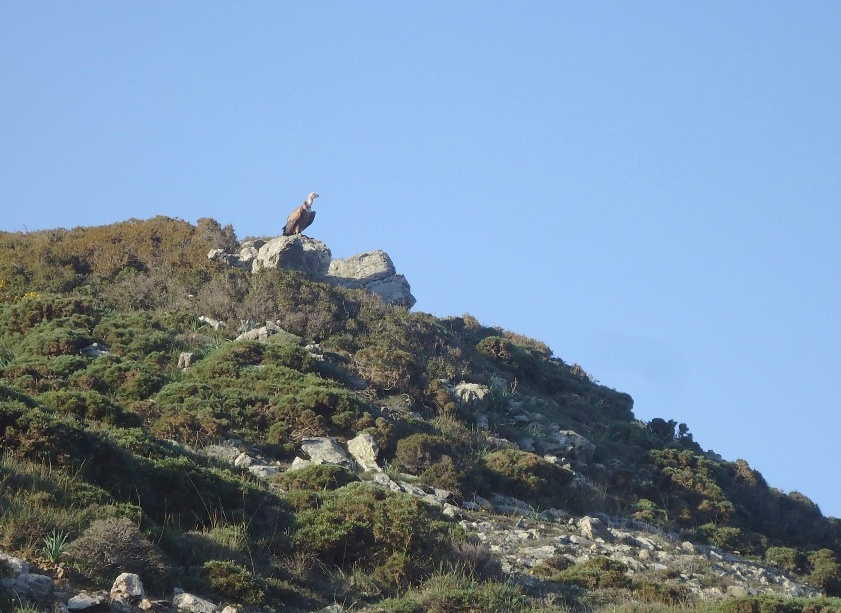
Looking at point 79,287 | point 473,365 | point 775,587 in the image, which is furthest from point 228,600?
point 79,287

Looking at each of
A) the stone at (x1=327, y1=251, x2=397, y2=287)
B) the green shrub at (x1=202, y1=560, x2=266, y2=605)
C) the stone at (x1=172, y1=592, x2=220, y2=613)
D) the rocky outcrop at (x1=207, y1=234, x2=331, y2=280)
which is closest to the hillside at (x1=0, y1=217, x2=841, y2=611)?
the green shrub at (x1=202, y1=560, x2=266, y2=605)

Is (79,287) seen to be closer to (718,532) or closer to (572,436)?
(572,436)

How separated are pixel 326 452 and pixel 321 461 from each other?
36cm

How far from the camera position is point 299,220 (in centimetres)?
2736

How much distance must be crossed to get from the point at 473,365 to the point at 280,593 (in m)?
14.4

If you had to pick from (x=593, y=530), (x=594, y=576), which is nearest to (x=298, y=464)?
(x=593, y=530)

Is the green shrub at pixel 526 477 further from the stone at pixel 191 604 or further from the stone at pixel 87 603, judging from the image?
the stone at pixel 87 603

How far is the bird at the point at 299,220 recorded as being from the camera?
27359 millimetres

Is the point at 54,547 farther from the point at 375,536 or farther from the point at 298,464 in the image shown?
the point at 298,464

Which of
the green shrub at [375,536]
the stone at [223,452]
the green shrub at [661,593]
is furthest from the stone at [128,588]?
the stone at [223,452]

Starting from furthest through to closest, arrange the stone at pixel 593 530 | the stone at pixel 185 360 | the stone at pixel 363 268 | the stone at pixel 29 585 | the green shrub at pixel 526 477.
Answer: the stone at pixel 363 268
the stone at pixel 185 360
the green shrub at pixel 526 477
the stone at pixel 593 530
the stone at pixel 29 585

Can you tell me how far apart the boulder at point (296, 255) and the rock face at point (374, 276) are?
2.92 ft

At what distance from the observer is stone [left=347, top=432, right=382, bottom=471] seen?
16.0 meters

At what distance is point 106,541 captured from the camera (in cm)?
838
